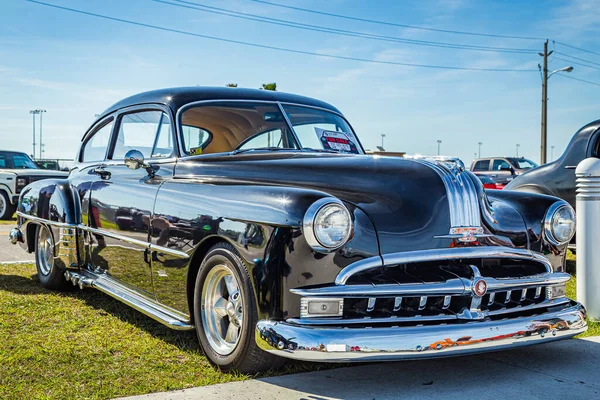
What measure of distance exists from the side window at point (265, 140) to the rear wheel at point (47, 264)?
238 cm

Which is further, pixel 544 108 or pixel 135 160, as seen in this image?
pixel 544 108

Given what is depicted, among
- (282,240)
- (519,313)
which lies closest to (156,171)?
(282,240)

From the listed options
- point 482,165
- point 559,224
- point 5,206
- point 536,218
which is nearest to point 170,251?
point 536,218

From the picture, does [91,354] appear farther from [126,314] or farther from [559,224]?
[559,224]

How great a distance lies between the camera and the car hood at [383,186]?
3.51m

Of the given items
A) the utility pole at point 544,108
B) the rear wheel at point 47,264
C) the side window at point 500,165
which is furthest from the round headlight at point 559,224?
the utility pole at point 544,108

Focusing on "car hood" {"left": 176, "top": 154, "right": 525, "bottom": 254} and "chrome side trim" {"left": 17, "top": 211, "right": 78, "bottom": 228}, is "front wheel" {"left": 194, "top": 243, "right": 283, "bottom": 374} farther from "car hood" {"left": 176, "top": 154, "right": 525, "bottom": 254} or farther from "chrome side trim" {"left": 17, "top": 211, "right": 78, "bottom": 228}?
"chrome side trim" {"left": 17, "top": 211, "right": 78, "bottom": 228}

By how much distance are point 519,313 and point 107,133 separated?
3822 mm

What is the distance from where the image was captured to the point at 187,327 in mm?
3924

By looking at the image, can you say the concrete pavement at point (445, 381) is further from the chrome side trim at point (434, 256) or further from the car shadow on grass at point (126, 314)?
the chrome side trim at point (434, 256)

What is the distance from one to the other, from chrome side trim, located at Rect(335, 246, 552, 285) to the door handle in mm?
2711

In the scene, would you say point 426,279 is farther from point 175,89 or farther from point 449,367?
point 175,89

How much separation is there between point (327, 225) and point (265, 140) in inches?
63.8

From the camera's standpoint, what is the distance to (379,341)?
3150 mm
